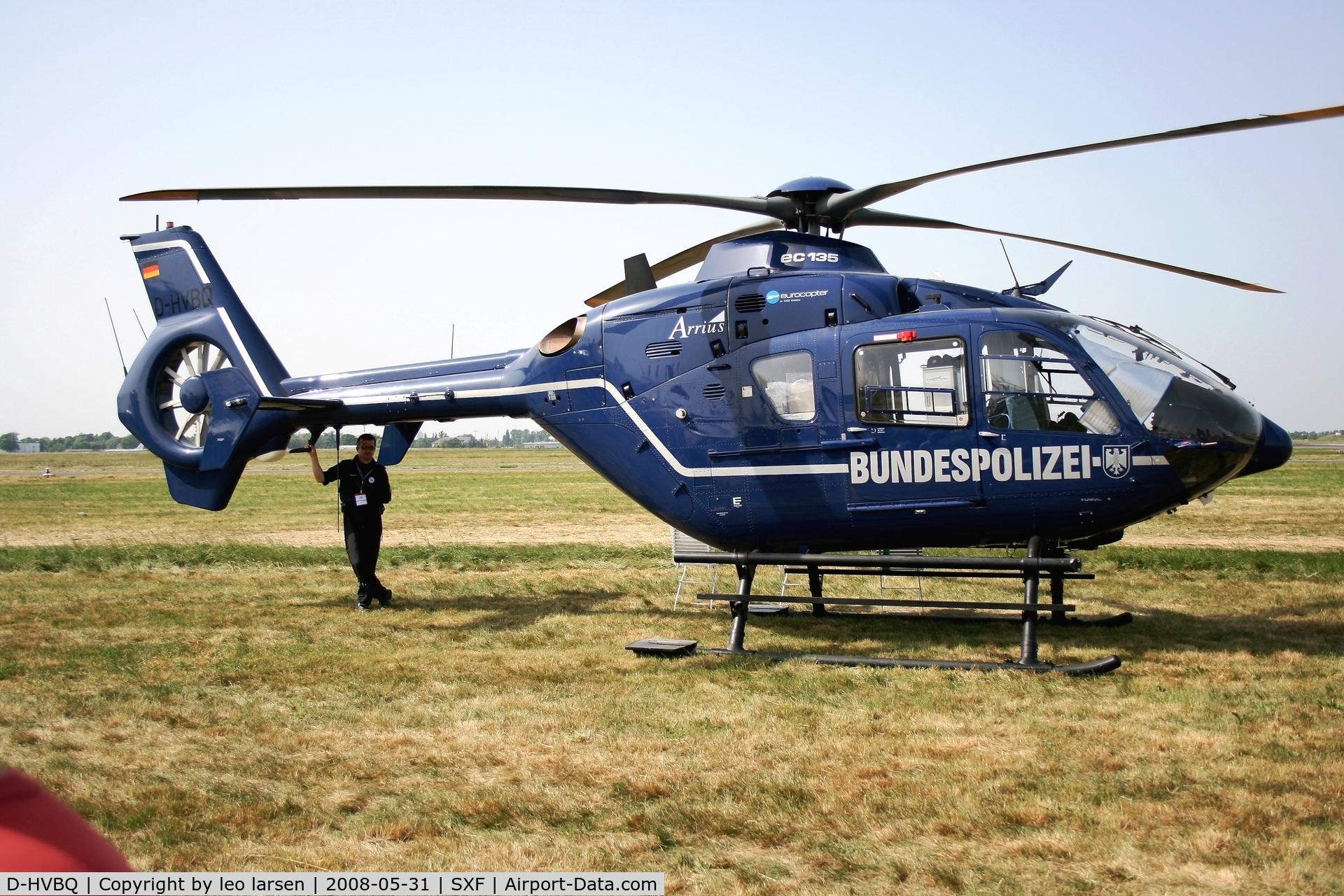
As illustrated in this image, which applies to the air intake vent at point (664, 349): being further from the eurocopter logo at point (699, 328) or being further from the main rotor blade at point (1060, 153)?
the main rotor blade at point (1060, 153)

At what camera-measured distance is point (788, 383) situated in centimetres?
848

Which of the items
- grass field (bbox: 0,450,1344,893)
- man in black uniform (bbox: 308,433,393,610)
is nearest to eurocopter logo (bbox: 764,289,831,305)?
grass field (bbox: 0,450,1344,893)

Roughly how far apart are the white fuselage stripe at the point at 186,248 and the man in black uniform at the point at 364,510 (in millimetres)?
2896

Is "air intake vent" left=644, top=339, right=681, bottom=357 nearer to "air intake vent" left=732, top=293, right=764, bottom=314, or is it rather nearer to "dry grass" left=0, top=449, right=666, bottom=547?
"air intake vent" left=732, top=293, right=764, bottom=314

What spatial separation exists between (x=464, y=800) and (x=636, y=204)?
17.9 feet

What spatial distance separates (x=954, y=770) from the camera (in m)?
5.05

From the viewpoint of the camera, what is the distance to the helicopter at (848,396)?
764 cm

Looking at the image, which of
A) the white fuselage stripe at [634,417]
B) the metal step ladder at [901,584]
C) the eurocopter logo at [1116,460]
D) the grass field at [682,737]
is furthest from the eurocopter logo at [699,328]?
the eurocopter logo at [1116,460]

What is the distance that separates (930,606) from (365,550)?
6135 mm

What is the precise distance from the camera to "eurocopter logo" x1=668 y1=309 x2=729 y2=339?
876cm

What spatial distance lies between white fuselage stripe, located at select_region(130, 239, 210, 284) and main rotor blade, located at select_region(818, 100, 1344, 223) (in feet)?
25.9

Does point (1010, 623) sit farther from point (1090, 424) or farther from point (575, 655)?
point (575, 655)
